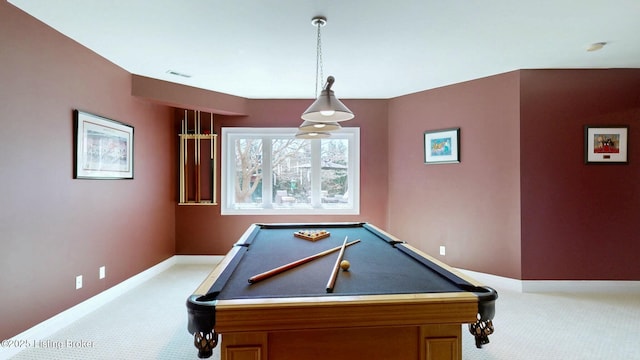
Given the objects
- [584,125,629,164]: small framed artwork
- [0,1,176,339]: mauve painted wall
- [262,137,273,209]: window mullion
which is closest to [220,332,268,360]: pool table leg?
[0,1,176,339]: mauve painted wall

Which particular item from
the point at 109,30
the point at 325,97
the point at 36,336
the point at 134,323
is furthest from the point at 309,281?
the point at 109,30

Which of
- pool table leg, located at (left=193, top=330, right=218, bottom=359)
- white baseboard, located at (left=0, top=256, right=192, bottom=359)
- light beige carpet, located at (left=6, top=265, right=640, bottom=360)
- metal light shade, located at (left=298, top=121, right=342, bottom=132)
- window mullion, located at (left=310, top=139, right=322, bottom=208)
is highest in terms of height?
metal light shade, located at (left=298, top=121, right=342, bottom=132)

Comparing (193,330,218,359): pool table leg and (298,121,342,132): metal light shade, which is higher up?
(298,121,342,132): metal light shade

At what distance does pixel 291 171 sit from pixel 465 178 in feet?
8.01

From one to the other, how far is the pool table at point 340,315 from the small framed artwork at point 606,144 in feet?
9.83

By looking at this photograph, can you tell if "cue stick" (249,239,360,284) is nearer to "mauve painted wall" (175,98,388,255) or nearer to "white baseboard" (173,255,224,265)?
"mauve painted wall" (175,98,388,255)

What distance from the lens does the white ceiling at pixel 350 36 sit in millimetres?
2154

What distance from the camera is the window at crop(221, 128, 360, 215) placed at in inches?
182

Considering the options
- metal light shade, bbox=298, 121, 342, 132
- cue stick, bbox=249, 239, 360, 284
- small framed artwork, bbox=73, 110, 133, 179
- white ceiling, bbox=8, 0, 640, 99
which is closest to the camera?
cue stick, bbox=249, 239, 360, 284

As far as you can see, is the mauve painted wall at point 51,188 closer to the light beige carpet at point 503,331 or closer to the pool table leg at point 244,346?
the light beige carpet at point 503,331

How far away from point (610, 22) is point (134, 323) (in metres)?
4.68

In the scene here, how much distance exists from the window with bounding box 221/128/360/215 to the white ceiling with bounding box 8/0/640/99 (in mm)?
1143

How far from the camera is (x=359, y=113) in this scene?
462 centimetres

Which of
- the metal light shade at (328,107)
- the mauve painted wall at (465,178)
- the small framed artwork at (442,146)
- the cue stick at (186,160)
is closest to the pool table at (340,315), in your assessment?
the metal light shade at (328,107)
